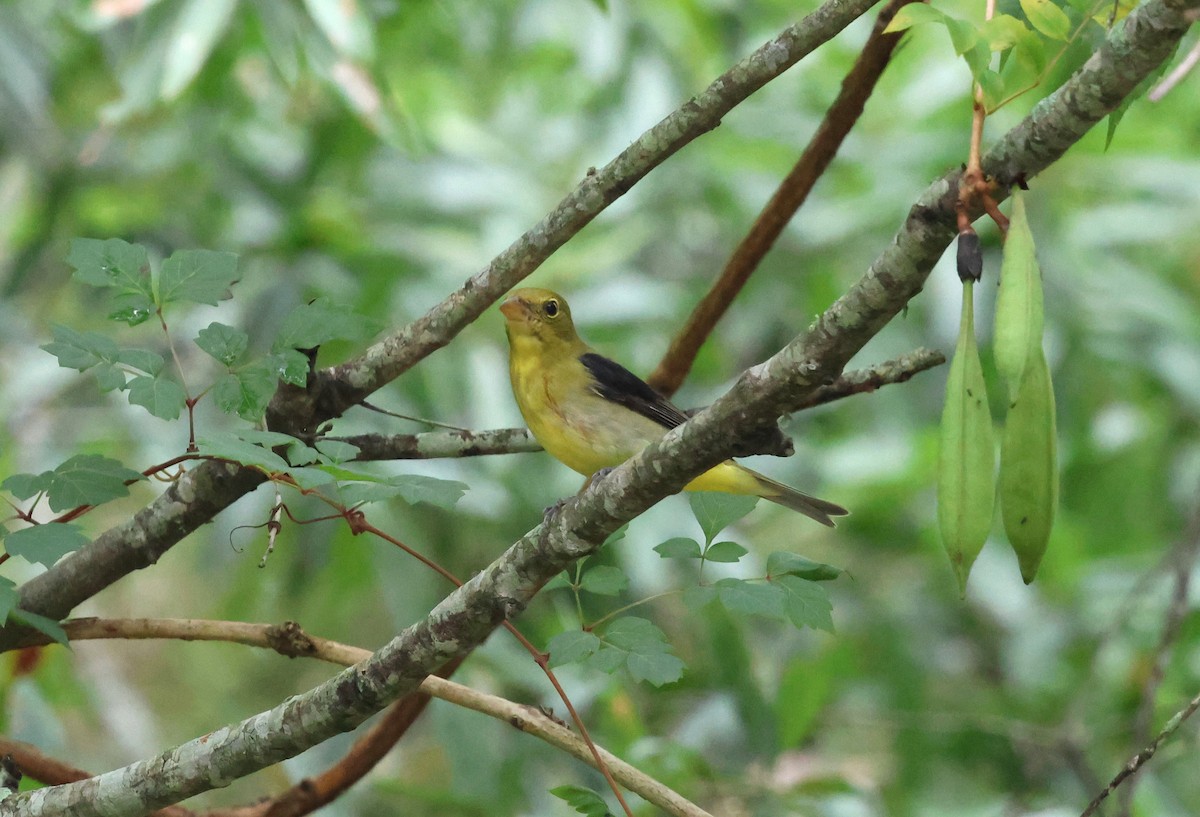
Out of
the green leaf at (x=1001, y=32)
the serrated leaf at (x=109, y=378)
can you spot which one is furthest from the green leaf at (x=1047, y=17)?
the serrated leaf at (x=109, y=378)

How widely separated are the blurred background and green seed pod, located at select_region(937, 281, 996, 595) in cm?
204

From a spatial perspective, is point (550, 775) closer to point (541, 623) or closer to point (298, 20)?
Answer: point (541, 623)

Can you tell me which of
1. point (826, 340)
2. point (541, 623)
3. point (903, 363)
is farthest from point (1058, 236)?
point (826, 340)

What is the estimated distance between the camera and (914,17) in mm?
1209

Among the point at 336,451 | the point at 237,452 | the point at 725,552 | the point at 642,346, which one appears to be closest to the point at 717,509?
the point at 725,552

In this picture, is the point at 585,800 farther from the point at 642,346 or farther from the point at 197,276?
the point at 642,346

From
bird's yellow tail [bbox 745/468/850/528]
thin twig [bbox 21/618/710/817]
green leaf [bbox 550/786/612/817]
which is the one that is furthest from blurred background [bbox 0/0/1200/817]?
green leaf [bbox 550/786/612/817]

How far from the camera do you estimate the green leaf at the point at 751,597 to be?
1.55m

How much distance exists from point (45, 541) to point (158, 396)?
0.22 metres

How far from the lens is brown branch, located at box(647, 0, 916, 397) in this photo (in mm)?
2152

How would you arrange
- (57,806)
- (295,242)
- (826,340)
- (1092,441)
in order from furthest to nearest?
(1092,441)
(295,242)
(57,806)
(826,340)

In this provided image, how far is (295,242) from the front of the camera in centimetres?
438

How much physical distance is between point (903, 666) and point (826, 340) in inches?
146

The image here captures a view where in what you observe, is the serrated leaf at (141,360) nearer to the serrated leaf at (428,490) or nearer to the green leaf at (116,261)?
the green leaf at (116,261)
